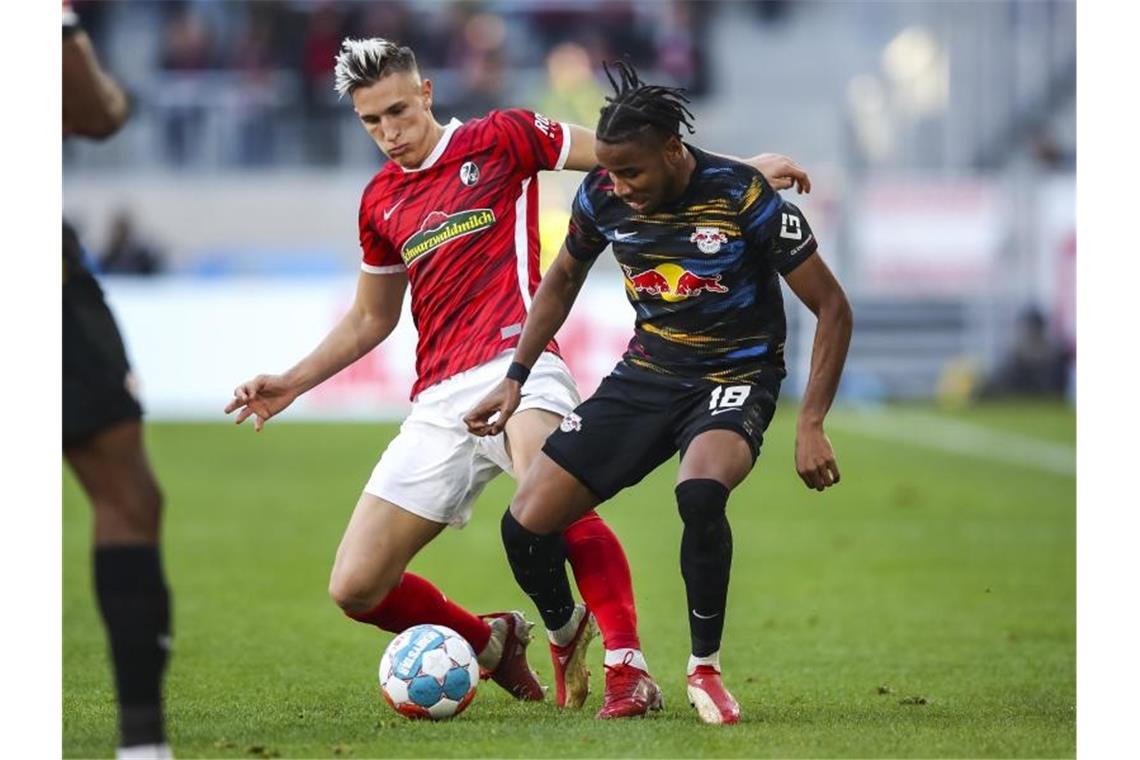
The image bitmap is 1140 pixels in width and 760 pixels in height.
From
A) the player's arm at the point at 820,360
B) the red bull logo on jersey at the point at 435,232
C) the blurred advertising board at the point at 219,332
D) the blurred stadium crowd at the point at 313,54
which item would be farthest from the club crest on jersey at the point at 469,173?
the blurred stadium crowd at the point at 313,54

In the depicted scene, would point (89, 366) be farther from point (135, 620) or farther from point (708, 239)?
point (708, 239)

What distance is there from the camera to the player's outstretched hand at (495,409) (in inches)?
250

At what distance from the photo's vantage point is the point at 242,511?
1495 cm

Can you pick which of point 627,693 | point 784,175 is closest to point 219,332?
point 627,693

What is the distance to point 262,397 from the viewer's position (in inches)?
267

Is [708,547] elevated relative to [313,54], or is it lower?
lower

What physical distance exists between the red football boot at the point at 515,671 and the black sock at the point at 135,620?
6.76 feet

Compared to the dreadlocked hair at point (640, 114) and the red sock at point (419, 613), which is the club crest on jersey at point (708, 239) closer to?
the dreadlocked hair at point (640, 114)

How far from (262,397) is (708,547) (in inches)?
70.1

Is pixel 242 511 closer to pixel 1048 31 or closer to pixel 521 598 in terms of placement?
pixel 521 598
